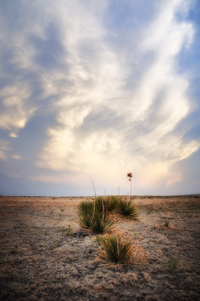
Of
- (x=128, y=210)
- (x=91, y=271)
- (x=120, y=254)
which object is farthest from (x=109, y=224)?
(x=128, y=210)

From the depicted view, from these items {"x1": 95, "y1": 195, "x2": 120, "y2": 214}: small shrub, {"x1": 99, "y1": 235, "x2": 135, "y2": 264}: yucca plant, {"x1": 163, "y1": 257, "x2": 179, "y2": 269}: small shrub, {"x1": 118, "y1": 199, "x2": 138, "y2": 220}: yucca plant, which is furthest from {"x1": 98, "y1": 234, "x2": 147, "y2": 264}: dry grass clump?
{"x1": 118, "y1": 199, "x2": 138, "y2": 220}: yucca plant

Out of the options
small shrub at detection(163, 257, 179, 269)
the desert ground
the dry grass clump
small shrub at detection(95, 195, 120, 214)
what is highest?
small shrub at detection(95, 195, 120, 214)

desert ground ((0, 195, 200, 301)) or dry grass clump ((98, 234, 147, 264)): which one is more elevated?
dry grass clump ((98, 234, 147, 264))

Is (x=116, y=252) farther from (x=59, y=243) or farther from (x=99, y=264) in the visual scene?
(x=59, y=243)

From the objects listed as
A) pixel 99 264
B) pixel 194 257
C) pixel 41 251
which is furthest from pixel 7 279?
pixel 194 257

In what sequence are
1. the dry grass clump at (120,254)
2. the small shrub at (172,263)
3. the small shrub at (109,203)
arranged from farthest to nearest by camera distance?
1. the small shrub at (109,203)
2. the dry grass clump at (120,254)
3. the small shrub at (172,263)

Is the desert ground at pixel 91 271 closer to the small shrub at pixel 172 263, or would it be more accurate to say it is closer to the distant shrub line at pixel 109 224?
the small shrub at pixel 172 263

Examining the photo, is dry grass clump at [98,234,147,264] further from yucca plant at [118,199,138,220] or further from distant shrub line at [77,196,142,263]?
yucca plant at [118,199,138,220]

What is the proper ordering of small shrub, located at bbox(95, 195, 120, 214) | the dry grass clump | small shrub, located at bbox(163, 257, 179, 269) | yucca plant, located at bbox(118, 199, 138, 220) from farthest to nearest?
yucca plant, located at bbox(118, 199, 138, 220) → small shrub, located at bbox(95, 195, 120, 214) → the dry grass clump → small shrub, located at bbox(163, 257, 179, 269)

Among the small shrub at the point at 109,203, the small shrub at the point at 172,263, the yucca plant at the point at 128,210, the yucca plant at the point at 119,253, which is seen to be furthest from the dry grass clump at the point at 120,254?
the yucca plant at the point at 128,210

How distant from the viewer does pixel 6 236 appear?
Answer: 5793 millimetres

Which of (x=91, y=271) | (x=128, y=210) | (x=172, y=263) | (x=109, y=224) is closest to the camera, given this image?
(x=91, y=271)

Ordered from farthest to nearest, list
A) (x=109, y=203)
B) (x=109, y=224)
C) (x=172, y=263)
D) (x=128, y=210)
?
(x=128, y=210) → (x=109, y=203) → (x=109, y=224) → (x=172, y=263)

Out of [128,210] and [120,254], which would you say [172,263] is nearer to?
[120,254]
